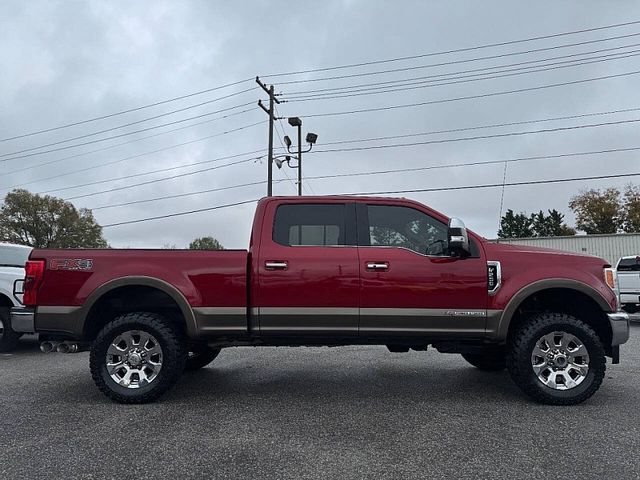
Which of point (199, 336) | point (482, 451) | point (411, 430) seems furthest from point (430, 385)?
point (199, 336)

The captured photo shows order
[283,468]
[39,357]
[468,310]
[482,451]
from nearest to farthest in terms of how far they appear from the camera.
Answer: [283,468], [482,451], [468,310], [39,357]

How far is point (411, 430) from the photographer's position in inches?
161

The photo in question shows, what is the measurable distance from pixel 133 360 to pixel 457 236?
3371 mm

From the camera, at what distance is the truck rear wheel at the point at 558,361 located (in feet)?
15.8

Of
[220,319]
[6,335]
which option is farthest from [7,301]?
[220,319]

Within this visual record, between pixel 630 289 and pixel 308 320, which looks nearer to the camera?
pixel 308 320

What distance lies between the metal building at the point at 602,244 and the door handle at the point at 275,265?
86.2 feet

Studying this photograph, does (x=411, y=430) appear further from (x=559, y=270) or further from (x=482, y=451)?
(x=559, y=270)

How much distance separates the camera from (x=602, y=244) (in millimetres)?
29141

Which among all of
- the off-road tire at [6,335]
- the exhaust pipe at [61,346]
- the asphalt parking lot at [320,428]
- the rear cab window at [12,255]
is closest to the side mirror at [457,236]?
the asphalt parking lot at [320,428]

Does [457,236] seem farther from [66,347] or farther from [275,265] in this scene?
[66,347]

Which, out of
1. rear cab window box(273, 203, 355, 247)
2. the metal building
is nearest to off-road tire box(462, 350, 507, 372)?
rear cab window box(273, 203, 355, 247)

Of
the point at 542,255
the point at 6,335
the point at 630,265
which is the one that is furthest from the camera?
the point at 630,265

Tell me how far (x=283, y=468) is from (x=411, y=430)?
1.25 meters
